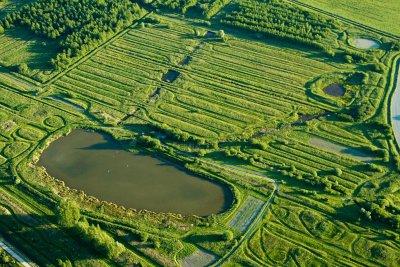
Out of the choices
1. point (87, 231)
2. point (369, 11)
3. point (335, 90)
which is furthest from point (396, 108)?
point (87, 231)

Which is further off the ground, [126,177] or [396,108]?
[396,108]

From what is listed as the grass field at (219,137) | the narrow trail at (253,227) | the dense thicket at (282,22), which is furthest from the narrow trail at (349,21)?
the narrow trail at (253,227)

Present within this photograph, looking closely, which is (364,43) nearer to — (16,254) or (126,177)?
(126,177)

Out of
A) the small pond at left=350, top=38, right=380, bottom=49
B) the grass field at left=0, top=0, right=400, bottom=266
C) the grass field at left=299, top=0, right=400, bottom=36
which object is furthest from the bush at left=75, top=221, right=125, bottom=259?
the grass field at left=299, top=0, right=400, bottom=36

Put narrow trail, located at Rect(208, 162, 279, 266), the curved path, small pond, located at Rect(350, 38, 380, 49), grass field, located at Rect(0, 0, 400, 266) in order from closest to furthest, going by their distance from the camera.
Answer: narrow trail, located at Rect(208, 162, 279, 266)
grass field, located at Rect(0, 0, 400, 266)
the curved path
small pond, located at Rect(350, 38, 380, 49)

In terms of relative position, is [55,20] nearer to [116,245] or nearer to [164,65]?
[164,65]

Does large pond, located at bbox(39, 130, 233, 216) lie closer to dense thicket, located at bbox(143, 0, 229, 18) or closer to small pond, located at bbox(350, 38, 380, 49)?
dense thicket, located at bbox(143, 0, 229, 18)
